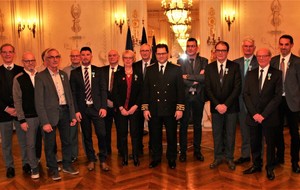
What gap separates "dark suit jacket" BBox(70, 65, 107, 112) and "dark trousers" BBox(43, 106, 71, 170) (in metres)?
0.22

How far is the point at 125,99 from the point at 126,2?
367cm

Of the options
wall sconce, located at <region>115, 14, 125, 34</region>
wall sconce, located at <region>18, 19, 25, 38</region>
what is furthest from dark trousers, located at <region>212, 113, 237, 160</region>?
wall sconce, located at <region>18, 19, 25, 38</region>

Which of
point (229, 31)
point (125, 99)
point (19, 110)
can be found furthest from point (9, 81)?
point (229, 31)

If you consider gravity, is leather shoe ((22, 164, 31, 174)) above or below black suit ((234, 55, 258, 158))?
below

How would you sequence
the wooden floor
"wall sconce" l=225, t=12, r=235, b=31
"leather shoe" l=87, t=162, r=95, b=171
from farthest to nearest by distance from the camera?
"wall sconce" l=225, t=12, r=235, b=31
"leather shoe" l=87, t=162, r=95, b=171
the wooden floor

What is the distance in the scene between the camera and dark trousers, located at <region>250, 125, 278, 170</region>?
3.86 meters

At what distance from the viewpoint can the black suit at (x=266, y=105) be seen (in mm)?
3816

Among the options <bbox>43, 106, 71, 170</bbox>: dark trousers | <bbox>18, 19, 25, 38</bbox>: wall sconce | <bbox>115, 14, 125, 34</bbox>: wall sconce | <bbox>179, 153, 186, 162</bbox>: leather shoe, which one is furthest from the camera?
<bbox>115, 14, 125, 34</bbox>: wall sconce

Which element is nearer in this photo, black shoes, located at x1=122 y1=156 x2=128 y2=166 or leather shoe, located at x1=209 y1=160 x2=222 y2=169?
leather shoe, located at x1=209 y1=160 x2=222 y2=169

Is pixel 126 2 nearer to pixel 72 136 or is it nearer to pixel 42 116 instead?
pixel 72 136

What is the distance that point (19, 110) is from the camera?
3.94 metres

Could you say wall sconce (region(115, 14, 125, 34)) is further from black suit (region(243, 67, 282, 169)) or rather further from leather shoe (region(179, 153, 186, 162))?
black suit (region(243, 67, 282, 169))

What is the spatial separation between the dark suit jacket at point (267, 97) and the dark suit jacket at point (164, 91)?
836mm

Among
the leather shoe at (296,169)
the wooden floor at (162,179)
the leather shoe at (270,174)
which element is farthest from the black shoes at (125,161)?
the leather shoe at (296,169)
